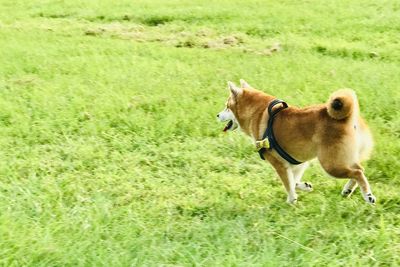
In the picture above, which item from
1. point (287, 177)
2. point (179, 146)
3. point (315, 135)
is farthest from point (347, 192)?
point (179, 146)

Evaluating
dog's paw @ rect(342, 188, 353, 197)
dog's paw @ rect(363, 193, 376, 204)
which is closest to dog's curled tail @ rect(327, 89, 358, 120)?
dog's paw @ rect(363, 193, 376, 204)

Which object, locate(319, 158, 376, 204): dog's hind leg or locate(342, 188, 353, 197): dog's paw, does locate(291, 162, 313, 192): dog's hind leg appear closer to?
locate(342, 188, 353, 197): dog's paw

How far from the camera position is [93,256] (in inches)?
134

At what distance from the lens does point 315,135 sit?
13.1 ft

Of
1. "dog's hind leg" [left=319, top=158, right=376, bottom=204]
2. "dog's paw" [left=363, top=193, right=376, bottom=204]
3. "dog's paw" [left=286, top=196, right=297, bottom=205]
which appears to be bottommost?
"dog's paw" [left=286, top=196, right=297, bottom=205]

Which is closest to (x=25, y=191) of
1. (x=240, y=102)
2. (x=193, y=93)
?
(x=240, y=102)

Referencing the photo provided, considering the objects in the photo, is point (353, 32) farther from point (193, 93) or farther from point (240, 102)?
point (240, 102)

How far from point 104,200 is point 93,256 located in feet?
3.23

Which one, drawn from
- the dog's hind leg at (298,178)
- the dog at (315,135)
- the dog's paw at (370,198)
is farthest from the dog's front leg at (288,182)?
the dog's paw at (370,198)

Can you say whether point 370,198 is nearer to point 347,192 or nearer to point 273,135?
point 347,192

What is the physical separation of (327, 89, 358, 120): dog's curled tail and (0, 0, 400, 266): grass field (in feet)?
2.65

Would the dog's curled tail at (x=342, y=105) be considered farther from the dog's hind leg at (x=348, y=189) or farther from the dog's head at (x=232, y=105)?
the dog's head at (x=232, y=105)

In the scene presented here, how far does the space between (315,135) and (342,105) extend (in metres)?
0.37

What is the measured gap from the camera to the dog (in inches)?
151
